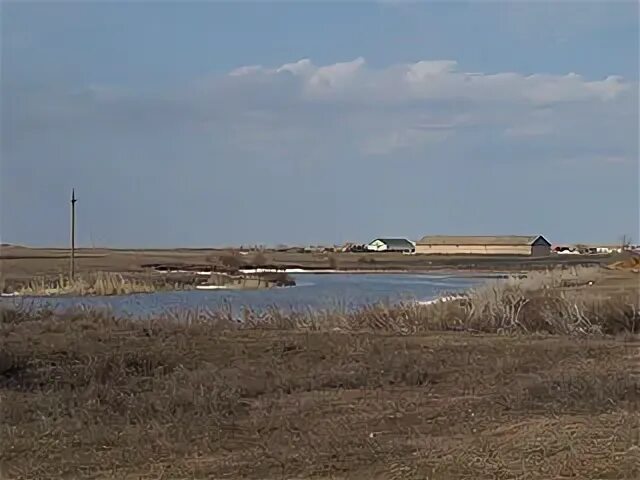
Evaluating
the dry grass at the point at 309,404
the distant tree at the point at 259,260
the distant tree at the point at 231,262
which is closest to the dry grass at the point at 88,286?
the dry grass at the point at 309,404

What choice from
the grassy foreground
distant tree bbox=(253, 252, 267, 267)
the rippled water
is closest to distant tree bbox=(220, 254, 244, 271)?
distant tree bbox=(253, 252, 267, 267)

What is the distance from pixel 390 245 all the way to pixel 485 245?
23908mm

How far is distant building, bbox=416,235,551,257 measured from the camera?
433 feet

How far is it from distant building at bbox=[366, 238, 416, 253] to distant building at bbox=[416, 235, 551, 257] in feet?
29.6

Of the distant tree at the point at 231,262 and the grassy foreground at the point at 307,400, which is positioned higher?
the distant tree at the point at 231,262

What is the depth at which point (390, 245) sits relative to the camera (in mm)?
159250

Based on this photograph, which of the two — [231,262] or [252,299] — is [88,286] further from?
[231,262]

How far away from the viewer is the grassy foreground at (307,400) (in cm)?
1031

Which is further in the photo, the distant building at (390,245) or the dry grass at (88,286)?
the distant building at (390,245)

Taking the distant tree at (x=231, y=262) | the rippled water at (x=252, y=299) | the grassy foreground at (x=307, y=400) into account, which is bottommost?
the grassy foreground at (x=307, y=400)

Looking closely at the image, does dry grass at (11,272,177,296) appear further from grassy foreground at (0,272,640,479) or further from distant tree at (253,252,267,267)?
distant tree at (253,252,267,267)

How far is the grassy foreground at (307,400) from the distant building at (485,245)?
344 feet

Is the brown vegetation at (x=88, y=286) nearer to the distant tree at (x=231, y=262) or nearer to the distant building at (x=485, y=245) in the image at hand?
the distant tree at (x=231, y=262)

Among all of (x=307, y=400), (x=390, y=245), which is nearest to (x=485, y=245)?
(x=390, y=245)
